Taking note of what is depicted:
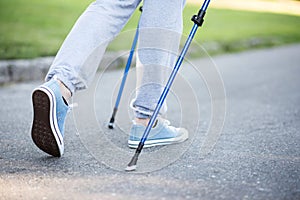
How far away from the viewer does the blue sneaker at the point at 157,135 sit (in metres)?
2.63

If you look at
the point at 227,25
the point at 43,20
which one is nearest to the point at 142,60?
the point at 43,20

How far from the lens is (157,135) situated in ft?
8.87

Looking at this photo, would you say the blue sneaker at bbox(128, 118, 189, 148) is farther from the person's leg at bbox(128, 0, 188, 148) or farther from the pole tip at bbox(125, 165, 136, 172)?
the pole tip at bbox(125, 165, 136, 172)

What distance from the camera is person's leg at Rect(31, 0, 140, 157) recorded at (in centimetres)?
230

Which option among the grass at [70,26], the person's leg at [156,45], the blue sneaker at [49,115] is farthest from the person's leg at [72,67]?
the grass at [70,26]

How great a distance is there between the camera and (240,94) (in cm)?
472

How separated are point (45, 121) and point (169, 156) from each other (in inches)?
22.9

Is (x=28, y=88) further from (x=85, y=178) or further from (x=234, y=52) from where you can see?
(x=234, y=52)

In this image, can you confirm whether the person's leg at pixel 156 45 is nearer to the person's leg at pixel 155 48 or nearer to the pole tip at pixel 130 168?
the person's leg at pixel 155 48

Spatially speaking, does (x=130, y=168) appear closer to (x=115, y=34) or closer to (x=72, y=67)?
(x=72, y=67)

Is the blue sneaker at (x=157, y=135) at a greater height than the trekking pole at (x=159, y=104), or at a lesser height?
lesser

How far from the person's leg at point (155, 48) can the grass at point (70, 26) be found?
1557mm

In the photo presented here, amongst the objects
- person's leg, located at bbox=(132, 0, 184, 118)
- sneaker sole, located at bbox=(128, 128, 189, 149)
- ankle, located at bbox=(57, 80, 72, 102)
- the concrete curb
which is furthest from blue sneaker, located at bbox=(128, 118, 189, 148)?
the concrete curb

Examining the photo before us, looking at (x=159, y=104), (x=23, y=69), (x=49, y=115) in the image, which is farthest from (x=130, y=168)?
(x=23, y=69)
